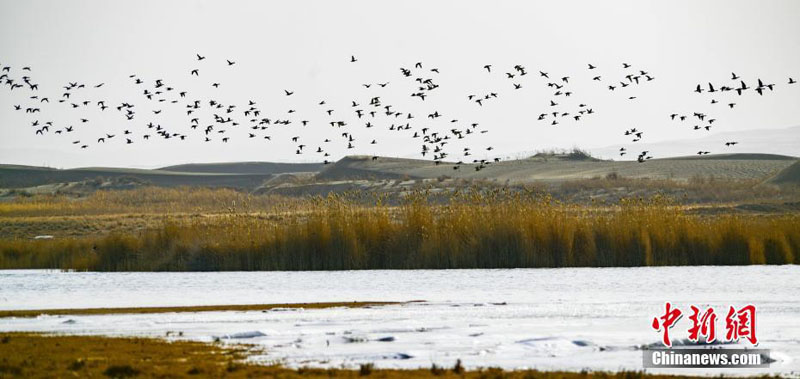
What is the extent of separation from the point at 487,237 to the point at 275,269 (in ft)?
21.5

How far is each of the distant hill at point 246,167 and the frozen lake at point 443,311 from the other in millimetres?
112861

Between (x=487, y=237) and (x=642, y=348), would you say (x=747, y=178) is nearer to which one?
(x=487, y=237)

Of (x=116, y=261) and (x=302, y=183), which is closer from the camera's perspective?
(x=116, y=261)

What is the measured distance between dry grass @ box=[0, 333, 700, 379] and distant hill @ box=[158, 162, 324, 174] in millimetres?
126517

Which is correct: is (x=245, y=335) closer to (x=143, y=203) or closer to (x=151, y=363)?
(x=151, y=363)

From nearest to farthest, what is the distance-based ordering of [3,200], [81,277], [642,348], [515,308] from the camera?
[642,348]
[515,308]
[81,277]
[3,200]

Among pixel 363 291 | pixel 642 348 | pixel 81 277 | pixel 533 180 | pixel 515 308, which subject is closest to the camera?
pixel 642 348

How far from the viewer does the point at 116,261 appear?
36500mm

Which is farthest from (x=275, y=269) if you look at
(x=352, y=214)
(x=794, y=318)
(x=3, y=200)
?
(x=3, y=200)

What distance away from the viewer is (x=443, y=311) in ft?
72.8

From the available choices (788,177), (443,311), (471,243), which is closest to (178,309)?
(443,311)

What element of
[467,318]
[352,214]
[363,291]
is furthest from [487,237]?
[467,318]

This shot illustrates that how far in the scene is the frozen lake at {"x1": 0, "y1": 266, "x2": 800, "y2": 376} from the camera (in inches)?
633

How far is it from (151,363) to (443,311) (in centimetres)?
802
